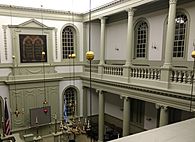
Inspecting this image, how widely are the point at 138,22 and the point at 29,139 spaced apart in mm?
8591

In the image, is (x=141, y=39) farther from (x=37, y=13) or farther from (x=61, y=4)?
(x=37, y=13)

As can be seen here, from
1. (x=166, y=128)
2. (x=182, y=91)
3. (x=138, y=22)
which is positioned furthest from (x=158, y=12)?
(x=166, y=128)

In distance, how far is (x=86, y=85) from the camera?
11781 mm

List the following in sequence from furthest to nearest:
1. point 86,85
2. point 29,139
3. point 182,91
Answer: point 86,85, point 29,139, point 182,91

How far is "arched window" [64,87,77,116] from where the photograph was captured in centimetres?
1220

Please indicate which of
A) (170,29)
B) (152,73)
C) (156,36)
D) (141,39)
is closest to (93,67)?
(141,39)

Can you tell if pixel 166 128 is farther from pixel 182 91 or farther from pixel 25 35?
pixel 25 35

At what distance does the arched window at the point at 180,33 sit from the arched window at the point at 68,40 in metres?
6.71

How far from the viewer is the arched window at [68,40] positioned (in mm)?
11855

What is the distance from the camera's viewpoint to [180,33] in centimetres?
785

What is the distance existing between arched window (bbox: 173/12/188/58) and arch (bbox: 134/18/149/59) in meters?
1.57

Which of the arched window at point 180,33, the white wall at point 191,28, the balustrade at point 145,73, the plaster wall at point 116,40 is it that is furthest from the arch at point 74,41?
the white wall at point 191,28

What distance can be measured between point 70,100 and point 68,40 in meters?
4.20

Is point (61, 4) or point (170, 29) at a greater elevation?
point (61, 4)
